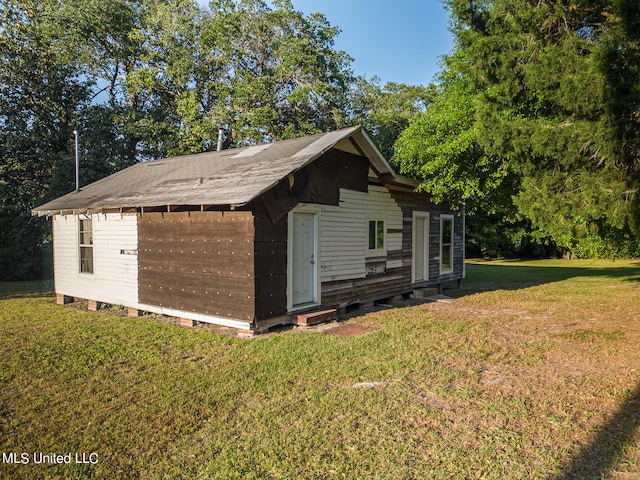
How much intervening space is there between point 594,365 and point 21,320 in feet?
36.4

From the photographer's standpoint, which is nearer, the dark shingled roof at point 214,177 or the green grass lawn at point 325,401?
the green grass lawn at point 325,401

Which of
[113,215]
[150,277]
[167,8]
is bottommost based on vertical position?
[150,277]

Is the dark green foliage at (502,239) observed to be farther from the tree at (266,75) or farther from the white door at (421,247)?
the white door at (421,247)

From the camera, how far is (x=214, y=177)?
9.05m

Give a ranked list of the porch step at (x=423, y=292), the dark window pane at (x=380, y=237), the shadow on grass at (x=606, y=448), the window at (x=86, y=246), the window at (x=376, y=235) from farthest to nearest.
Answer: the porch step at (x=423, y=292), the dark window pane at (x=380, y=237), the window at (x=376, y=235), the window at (x=86, y=246), the shadow on grass at (x=606, y=448)

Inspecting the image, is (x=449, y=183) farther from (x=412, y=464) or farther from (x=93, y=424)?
(x=93, y=424)

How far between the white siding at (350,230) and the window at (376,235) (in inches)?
5.6

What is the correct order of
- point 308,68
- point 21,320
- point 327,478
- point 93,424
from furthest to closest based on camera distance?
point 308,68, point 21,320, point 93,424, point 327,478

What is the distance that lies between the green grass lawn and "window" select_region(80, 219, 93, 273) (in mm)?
2498

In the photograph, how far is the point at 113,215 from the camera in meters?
10.2

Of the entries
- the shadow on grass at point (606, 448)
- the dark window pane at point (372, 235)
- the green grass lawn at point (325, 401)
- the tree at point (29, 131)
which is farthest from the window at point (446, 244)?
the tree at point (29, 131)

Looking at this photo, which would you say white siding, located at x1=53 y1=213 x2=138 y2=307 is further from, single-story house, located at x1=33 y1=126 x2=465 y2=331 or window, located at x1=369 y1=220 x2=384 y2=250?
window, located at x1=369 y1=220 x2=384 y2=250

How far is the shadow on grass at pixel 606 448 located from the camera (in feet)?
11.0

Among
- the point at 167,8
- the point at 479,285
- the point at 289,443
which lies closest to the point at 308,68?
the point at 167,8
